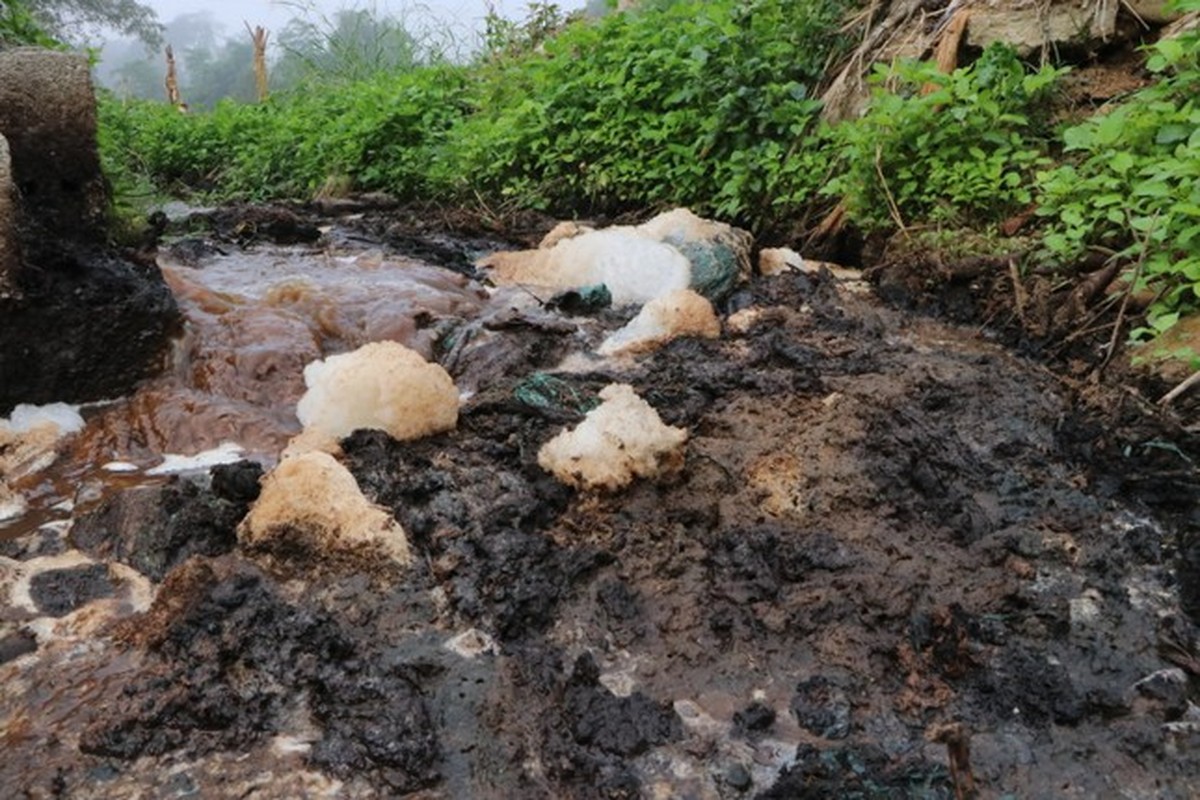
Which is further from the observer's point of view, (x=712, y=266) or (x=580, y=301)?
(x=712, y=266)

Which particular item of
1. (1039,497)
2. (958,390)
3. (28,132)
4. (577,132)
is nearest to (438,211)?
(577,132)

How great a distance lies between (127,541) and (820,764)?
2.28 meters

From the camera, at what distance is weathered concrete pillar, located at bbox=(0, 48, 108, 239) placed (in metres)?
3.79

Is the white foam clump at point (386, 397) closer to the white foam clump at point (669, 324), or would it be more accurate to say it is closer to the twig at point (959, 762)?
the white foam clump at point (669, 324)

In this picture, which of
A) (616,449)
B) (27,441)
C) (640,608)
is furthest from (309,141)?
(640,608)

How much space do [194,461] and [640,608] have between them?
2.13 metres

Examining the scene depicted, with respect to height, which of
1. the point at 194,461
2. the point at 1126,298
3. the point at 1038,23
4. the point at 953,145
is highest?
the point at 1038,23

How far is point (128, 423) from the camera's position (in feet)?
12.8

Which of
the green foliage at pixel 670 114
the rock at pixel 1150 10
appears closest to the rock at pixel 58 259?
the green foliage at pixel 670 114

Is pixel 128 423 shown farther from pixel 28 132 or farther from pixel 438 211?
pixel 438 211

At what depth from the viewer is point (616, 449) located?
313cm

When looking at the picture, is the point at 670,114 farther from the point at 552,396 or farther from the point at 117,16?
the point at 117,16

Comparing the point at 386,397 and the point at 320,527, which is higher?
the point at 386,397

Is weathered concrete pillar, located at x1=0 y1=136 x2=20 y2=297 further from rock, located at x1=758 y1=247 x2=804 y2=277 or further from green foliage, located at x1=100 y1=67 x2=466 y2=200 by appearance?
green foliage, located at x1=100 y1=67 x2=466 y2=200
